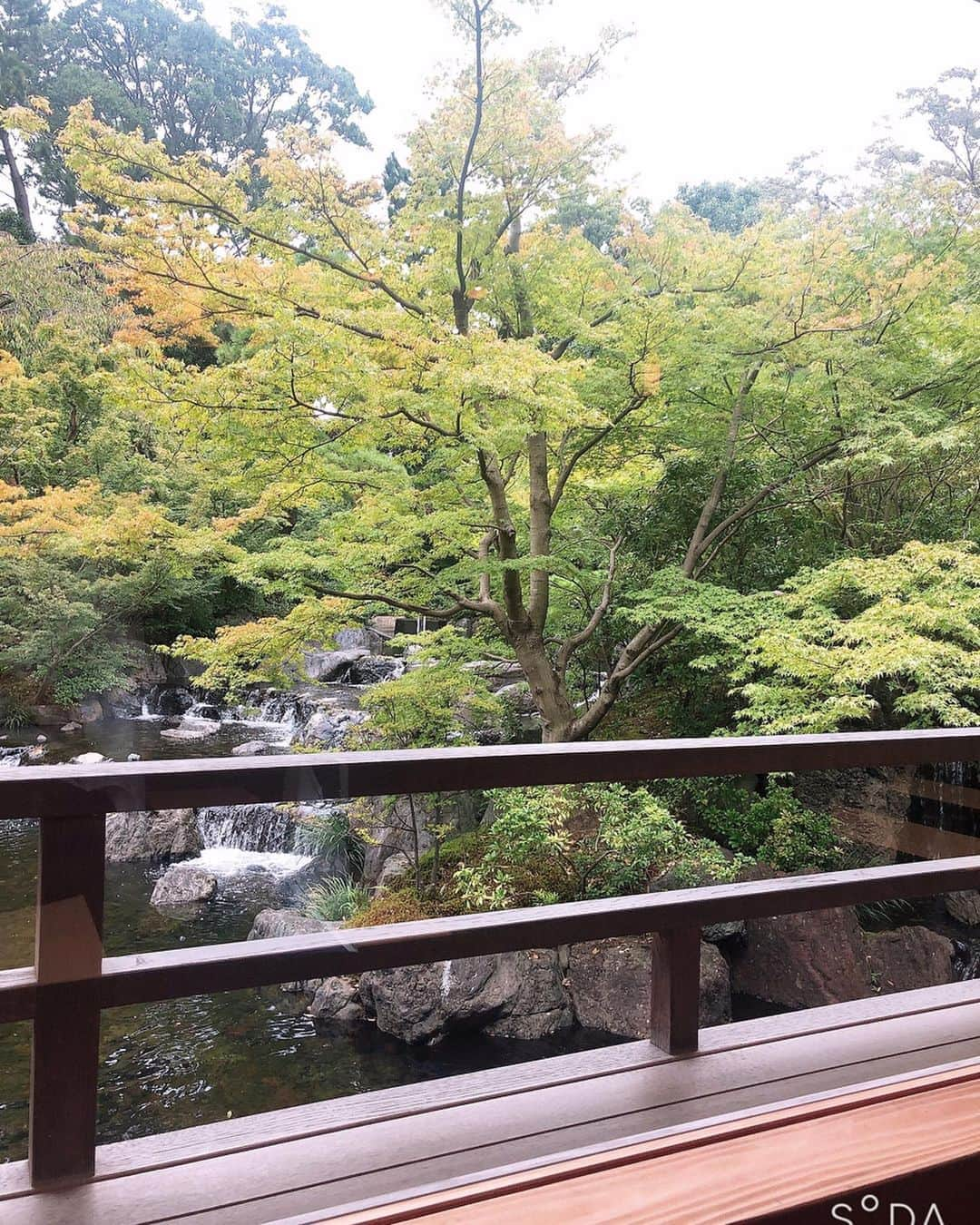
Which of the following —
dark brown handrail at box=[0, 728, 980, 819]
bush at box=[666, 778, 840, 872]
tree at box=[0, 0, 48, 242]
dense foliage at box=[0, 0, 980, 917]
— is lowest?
bush at box=[666, 778, 840, 872]

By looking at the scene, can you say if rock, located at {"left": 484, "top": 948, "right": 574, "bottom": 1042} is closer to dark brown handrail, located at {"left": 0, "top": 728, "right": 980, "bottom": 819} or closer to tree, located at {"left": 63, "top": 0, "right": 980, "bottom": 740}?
tree, located at {"left": 63, "top": 0, "right": 980, "bottom": 740}

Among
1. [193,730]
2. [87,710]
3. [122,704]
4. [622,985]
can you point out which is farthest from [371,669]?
[622,985]

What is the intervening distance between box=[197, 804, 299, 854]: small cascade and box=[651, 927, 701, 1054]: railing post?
457cm

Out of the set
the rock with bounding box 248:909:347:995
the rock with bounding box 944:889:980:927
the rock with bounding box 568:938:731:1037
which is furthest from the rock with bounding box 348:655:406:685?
the rock with bounding box 944:889:980:927

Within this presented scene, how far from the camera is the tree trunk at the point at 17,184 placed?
373 cm

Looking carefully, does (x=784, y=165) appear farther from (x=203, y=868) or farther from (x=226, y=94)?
(x=203, y=868)

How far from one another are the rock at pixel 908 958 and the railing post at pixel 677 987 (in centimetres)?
296

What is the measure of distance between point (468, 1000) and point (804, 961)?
1518 millimetres

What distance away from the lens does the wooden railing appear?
2.38 feet

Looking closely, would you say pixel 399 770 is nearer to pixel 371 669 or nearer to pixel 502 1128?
pixel 502 1128

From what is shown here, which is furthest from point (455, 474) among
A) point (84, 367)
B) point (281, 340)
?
point (84, 367)

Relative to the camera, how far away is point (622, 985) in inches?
131

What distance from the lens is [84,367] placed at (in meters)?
4.63

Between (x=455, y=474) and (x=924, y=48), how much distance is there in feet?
11.6
